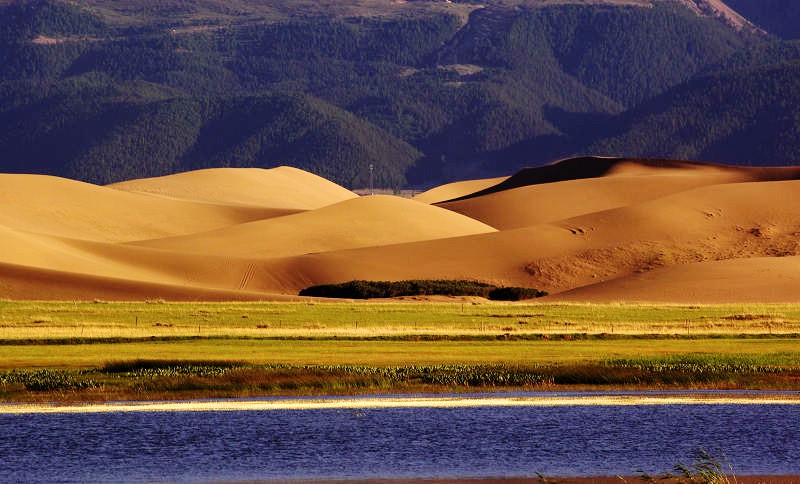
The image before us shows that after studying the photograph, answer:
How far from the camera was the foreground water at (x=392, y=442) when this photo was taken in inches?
1355

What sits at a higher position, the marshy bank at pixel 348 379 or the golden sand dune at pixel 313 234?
the golden sand dune at pixel 313 234

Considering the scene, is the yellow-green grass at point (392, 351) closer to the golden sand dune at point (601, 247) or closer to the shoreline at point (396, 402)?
the shoreline at point (396, 402)

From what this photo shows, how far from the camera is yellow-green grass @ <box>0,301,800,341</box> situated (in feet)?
233

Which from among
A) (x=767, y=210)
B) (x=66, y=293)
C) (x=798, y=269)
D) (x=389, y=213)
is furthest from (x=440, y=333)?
(x=389, y=213)

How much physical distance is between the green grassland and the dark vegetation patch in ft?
86.7

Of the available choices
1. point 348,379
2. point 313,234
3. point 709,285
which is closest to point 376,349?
point 348,379

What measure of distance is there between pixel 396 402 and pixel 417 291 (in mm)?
76769

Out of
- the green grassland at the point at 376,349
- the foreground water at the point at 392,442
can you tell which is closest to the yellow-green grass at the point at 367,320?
Answer: the green grassland at the point at 376,349

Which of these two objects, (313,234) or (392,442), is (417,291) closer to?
(313,234)

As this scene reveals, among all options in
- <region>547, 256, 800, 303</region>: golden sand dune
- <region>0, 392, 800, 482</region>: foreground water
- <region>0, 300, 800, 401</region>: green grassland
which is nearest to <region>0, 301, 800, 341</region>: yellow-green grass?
<region>0, 300, 800, 401</region>: green grassland

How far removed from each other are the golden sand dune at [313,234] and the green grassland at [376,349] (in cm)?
8571

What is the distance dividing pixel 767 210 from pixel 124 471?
141m

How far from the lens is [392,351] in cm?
6019

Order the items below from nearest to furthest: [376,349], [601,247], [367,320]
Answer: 1. [376,349]
2. [367,320]
3. [601,247]
